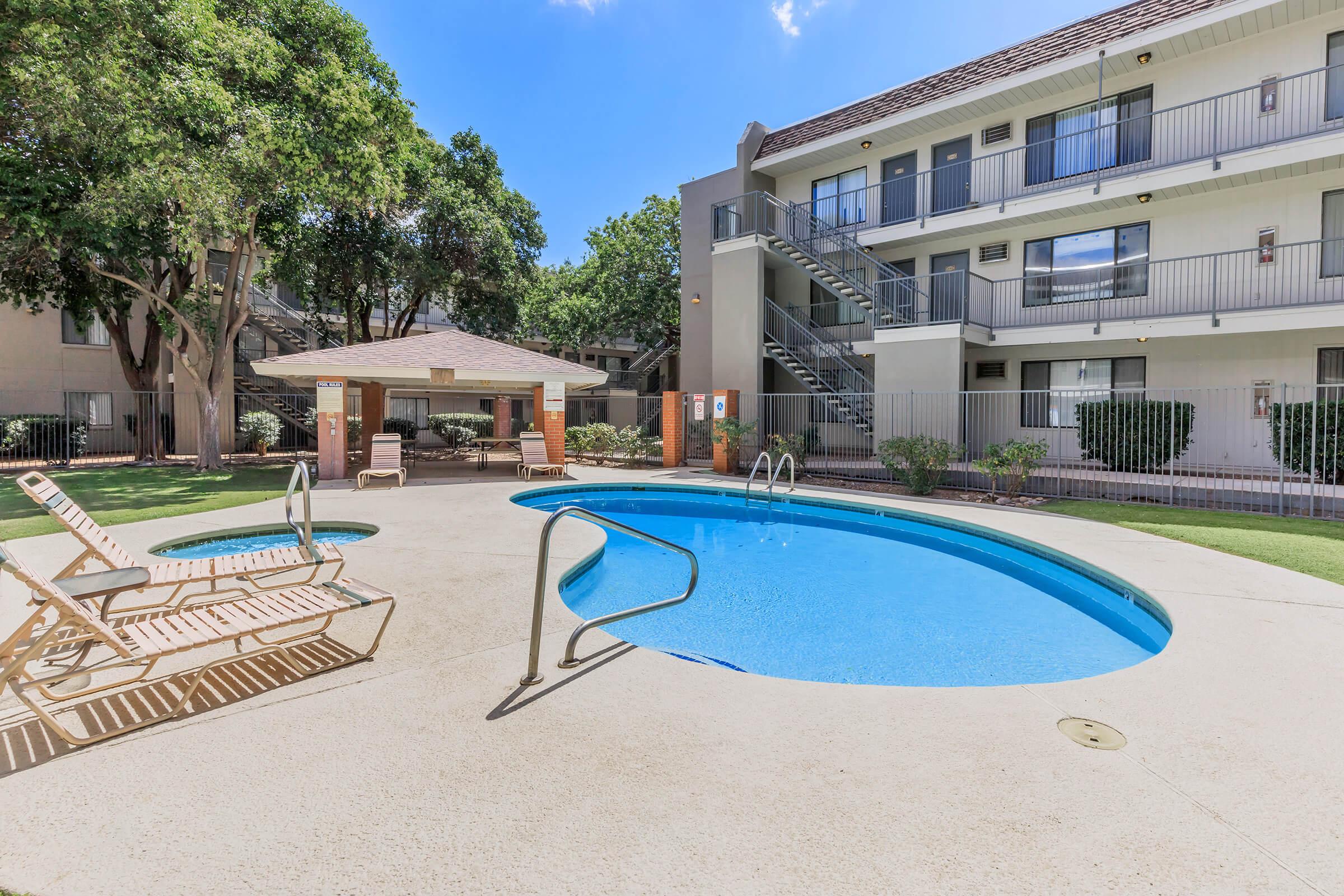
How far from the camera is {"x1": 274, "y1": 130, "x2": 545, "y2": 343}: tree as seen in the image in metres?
19.5

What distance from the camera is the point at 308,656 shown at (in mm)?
3885

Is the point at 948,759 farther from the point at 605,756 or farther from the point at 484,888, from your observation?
the point at 484,888

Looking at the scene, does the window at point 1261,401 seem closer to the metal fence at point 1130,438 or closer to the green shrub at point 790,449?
the metal fence at point 1130,438

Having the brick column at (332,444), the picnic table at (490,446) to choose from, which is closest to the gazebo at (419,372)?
the brick column at (332,444)

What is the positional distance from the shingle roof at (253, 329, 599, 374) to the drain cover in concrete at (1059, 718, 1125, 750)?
12782 millimetres

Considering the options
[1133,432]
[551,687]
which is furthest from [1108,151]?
[551,687]

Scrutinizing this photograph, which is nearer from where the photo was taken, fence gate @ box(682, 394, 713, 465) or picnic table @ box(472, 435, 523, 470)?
picnic table @ box(472, 435, 523, 470)

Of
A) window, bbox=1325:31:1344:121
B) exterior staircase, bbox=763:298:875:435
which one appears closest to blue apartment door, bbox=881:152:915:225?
exterior staircase, bbox=763:298:875:435

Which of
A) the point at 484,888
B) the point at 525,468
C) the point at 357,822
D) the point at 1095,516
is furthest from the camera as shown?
the point at 525,468

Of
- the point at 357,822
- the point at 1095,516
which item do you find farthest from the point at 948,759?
the point at 1095,516

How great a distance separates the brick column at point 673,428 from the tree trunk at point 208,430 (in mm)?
11642

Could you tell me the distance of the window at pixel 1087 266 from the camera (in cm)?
1473

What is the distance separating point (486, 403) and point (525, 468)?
17.9 meters

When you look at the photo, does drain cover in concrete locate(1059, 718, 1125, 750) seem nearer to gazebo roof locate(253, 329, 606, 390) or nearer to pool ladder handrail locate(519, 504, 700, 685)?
pool ladder handrail locate(519, 504, 700, 685)
